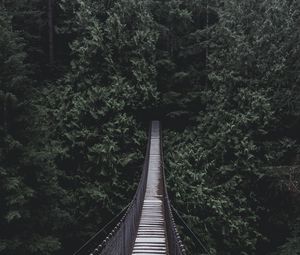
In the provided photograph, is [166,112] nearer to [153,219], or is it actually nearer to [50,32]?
[50,32]

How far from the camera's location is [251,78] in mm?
26766

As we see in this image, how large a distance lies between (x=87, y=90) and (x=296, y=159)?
12.7m

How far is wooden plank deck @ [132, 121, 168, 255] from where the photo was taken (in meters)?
12.4

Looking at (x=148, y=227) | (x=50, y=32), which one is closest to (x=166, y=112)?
(x=50, y=32)

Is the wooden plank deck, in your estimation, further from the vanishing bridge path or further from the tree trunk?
the tree trunk

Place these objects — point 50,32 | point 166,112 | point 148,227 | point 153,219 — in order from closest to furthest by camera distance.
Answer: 1. point 148,227
2. point 153,219
3. point 50,32
4. point 166,112

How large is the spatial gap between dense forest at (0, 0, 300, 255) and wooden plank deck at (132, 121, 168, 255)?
2256 mm

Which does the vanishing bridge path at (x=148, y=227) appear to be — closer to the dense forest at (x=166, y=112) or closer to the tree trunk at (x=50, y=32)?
the dense forest at (x=166, y=112)

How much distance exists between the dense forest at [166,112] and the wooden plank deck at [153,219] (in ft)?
7.40

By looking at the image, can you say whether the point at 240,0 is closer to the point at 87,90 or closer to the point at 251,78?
the point at 251,78

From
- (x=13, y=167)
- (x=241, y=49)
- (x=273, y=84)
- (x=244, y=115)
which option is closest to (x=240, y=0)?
(x=241, y=49)

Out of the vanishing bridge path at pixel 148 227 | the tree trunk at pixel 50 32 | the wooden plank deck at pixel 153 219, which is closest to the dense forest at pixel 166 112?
the tree trunk at pixel 50 32

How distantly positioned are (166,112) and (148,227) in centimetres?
1697

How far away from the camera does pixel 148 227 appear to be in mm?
A: 14617
